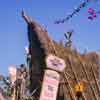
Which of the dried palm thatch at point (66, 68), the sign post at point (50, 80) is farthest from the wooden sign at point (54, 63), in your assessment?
the dried palm thatch at point (66, 68)

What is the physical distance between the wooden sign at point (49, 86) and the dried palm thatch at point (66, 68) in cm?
639

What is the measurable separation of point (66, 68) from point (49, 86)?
7.36 metres

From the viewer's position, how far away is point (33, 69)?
1717cm

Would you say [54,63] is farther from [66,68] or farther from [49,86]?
[66,68]

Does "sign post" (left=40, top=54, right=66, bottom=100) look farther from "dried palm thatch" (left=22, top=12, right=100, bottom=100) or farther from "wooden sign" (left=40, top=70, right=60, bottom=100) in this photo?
"dried palm thatch" (left=22, top=12, right=100, bottom=100)

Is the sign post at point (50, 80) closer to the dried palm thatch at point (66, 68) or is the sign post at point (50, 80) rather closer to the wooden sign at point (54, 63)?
the wooden sign at point (54, 63)

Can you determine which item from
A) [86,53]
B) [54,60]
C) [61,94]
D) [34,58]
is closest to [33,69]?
[34,58]

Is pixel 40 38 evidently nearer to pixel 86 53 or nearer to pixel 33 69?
pixel 33 69

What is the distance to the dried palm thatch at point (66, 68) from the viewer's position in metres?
16.7

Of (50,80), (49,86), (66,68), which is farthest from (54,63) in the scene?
(66,68)

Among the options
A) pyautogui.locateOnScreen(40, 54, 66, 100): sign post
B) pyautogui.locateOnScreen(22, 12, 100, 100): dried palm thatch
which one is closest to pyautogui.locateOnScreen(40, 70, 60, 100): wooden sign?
pyautogui.locateOnScreen(40, 54, 66, 100): sign post

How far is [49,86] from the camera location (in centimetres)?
970

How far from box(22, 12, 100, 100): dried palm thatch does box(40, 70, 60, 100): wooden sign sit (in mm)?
6393

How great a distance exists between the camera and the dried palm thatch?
16656mm
